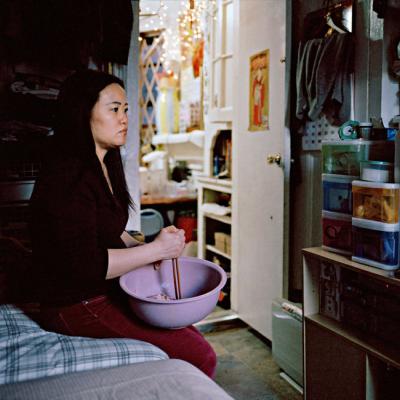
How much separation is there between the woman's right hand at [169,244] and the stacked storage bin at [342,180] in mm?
661

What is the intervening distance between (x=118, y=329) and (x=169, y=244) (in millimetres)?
314

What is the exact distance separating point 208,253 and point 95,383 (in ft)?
9.44

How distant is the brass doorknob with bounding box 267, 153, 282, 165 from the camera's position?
8.49ft

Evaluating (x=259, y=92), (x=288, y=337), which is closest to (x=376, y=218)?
(x=288, y=337)

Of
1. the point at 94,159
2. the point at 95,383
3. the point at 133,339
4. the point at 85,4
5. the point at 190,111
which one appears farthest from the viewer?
the point at 190,111

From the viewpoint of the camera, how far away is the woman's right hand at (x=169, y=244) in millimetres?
1471

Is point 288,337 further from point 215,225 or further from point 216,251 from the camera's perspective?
point 215,225

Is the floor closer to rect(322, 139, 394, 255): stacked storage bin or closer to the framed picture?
rect(322, 139, 394, 255): stacked storage bin

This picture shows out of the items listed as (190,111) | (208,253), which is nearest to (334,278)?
(208,253)

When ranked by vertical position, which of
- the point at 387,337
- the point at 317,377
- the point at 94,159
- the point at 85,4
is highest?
the point at 85,4

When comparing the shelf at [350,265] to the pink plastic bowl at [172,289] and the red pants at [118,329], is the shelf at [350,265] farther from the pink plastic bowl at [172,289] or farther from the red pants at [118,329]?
the red pants at [118,329]

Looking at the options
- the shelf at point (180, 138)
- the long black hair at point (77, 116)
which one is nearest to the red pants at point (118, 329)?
the long black hair at point (77, 116)

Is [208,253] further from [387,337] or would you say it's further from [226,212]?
[387,337]

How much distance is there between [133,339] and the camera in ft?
4.59
